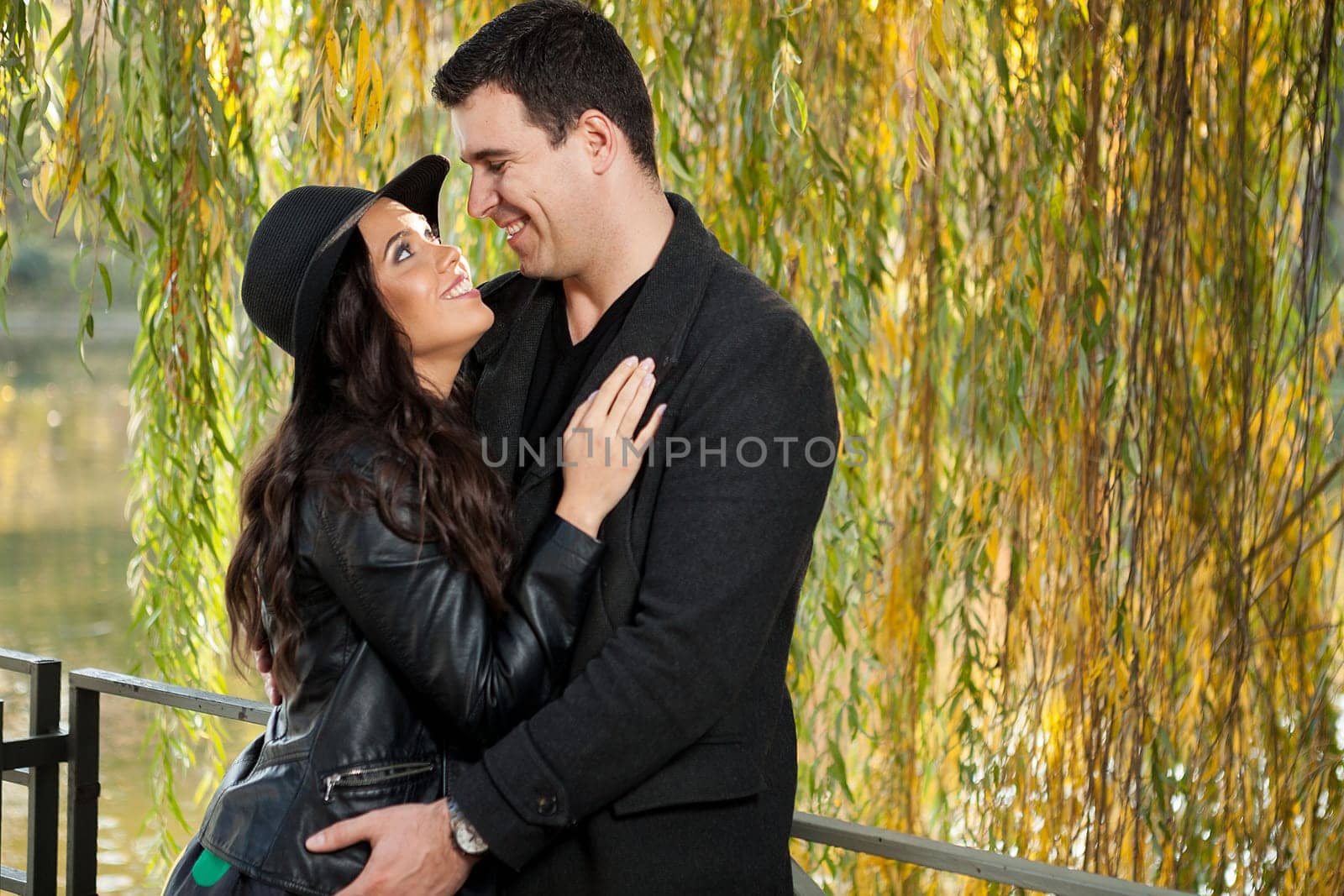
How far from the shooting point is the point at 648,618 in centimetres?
125

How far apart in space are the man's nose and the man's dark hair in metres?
0.08

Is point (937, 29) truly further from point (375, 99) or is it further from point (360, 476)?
point (360, 476)

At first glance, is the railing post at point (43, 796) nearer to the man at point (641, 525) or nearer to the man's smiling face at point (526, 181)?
the man at point (641, 525)

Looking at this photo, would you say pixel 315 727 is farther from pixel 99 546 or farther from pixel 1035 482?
pixel 99 546

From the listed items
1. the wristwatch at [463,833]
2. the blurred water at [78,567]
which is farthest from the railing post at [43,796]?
the wristwatch at [463,833]

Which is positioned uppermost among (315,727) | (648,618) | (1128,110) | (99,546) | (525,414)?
(1128,110)

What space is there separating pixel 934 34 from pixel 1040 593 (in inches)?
39.1

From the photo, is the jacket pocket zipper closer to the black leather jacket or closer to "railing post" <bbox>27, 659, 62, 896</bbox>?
the black leather jacket

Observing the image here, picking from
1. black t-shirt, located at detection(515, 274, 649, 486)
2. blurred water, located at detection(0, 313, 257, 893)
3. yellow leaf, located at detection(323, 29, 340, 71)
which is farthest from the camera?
blurred water, located at detection(0, 313, 257, 893)

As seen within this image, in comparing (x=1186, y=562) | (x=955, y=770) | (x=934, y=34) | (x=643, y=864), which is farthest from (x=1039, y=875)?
(x=955, y=770)

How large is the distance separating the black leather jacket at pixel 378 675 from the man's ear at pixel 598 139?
1.27 feet

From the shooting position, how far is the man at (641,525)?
4.08 feet

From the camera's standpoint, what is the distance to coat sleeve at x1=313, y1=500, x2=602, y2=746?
4.19 feet

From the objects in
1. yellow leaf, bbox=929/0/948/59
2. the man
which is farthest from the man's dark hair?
yellow leaf, bbox=929/0/948/59
